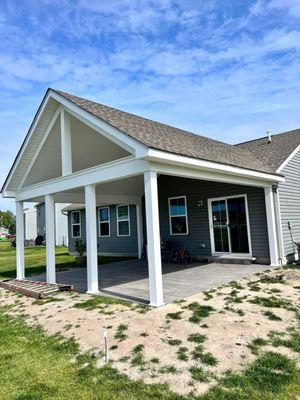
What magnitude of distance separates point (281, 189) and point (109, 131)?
21.5 ft

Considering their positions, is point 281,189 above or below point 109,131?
below

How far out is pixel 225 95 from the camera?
15.1m

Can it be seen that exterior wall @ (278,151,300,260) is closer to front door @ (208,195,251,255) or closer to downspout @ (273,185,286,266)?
downspout @ (273,185,286,266)

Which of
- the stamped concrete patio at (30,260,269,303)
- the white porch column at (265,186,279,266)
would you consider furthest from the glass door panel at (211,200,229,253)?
the white porch column at (265,186,279,266)

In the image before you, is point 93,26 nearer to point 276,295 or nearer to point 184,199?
point 184,199

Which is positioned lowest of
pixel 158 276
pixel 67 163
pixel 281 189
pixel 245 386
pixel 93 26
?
pixel 245 386

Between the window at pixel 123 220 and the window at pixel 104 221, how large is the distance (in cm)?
95

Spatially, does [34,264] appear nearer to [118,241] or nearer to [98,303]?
[118,241]

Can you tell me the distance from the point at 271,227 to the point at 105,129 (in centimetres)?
615

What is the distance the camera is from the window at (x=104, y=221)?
17.1 metres

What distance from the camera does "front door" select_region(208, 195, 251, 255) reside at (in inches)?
420

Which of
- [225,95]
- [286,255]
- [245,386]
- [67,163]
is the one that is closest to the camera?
[245,386]

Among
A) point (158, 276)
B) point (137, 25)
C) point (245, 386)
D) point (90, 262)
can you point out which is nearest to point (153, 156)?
point (158, 276)

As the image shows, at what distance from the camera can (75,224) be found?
1977 cm
